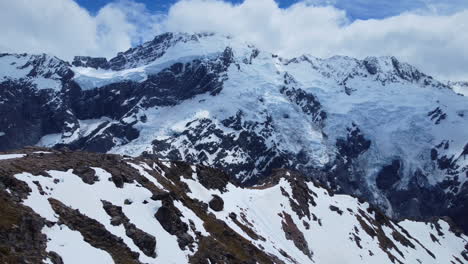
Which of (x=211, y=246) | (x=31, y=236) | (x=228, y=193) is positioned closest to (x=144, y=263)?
(x=31, y=236)

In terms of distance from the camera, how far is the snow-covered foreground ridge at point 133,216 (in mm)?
71125

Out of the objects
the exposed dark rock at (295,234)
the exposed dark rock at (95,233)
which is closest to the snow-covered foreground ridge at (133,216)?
the exposed dark rock at (95,233)

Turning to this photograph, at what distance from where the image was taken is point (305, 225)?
594ft

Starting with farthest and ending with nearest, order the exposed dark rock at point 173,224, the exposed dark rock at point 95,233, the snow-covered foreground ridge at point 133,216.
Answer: the exposed dark rock at point 173,224 < the exposed dark rock at point 95,233 < the snow-covered foreground ridge at point 133,216

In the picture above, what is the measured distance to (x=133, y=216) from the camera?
9381 centimetres

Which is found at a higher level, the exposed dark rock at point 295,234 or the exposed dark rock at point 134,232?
the exposed dark rock at point 295,234

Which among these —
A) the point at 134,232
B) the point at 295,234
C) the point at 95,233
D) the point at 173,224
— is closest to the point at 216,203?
the point at 295,234

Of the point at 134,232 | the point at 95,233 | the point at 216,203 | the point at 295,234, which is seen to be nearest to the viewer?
the point at 95,233

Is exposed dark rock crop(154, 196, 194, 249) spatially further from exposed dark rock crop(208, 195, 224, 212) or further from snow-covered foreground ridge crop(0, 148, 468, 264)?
exposed dark rock crop(208, 195, 224, 212)

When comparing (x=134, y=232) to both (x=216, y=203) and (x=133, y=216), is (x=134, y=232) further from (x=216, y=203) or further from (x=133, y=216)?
(x=216, y=203)

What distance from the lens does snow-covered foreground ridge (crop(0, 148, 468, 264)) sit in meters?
71.1

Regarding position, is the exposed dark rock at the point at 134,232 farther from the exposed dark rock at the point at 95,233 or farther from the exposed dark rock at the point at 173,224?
the exposed dark rock at the point at 173,224

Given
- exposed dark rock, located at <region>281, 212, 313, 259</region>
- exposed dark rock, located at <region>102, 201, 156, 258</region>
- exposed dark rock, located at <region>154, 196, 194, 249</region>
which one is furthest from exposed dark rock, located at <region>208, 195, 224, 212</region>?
exposed dark rock, located at <region>102, 201, 156, 258</region>

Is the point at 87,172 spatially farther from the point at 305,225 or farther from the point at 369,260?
the point at 369,260
